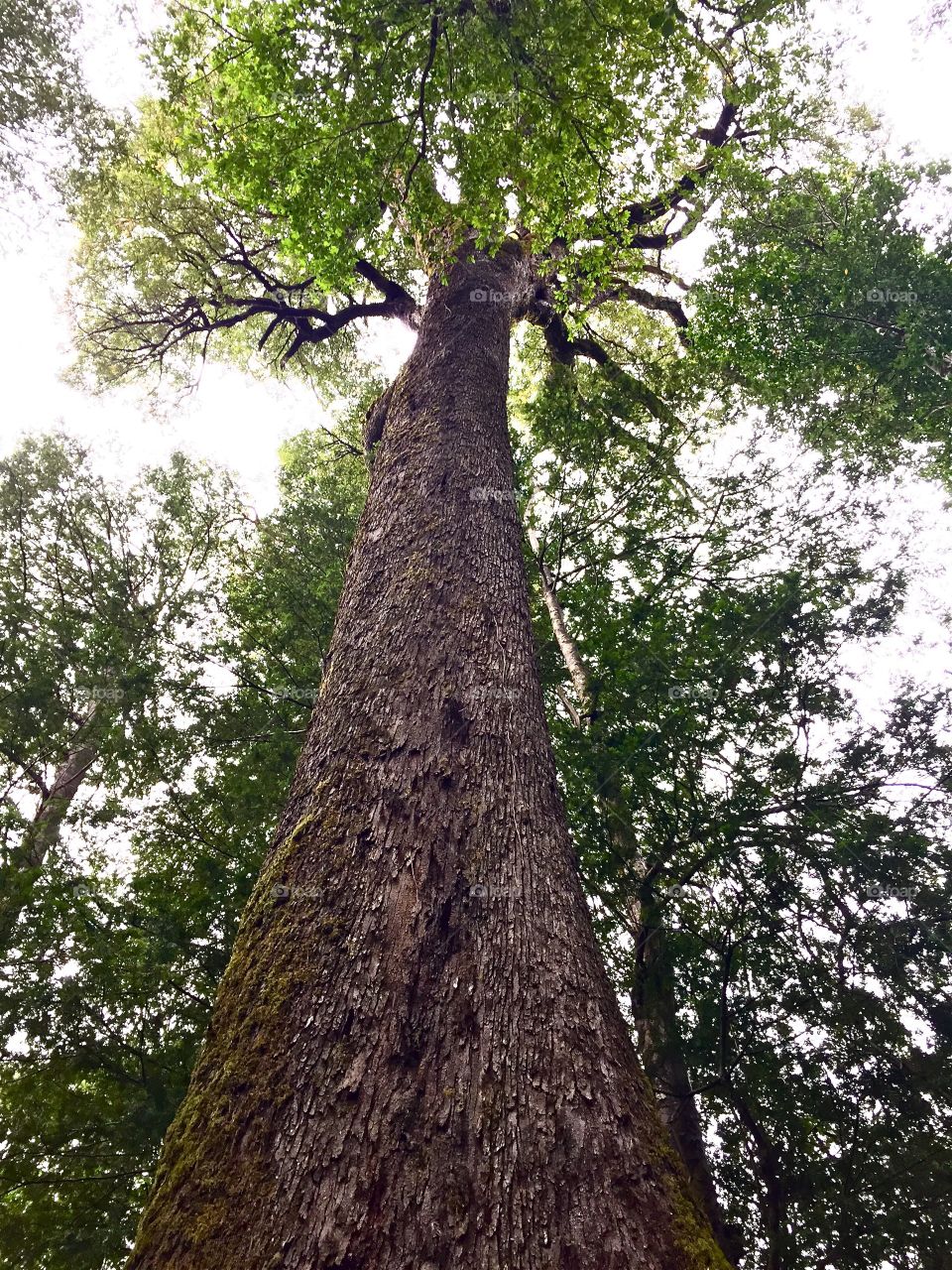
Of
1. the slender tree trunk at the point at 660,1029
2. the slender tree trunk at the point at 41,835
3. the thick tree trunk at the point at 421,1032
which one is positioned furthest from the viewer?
the slender tree trunk at the point at 41,835

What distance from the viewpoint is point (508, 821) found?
2119 mm

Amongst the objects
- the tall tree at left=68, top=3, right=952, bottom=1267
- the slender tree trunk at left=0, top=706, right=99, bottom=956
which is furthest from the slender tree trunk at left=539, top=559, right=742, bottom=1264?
the slender tree trunk at left=0, top=706, right=99, bottom=956

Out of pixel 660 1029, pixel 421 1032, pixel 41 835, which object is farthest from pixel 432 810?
pixel 41 835

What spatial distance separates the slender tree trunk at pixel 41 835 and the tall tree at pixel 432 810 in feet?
11.3

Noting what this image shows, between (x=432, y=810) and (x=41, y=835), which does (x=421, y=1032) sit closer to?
(x=432, y=810)

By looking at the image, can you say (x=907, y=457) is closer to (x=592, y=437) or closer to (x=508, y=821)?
(x=592, y=437)

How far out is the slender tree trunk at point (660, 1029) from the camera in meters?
3.88

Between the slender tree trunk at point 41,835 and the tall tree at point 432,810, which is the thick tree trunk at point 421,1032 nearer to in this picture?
the tall tree at point 432,810

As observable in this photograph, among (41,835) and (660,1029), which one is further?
(41,835)

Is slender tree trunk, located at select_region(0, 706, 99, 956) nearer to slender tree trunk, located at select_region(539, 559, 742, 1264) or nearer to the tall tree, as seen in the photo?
the tall tree

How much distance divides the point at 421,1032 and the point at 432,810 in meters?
0.65

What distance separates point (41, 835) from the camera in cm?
706

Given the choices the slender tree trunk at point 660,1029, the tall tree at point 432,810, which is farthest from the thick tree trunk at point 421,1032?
the slender tree trunk at point 660,1029

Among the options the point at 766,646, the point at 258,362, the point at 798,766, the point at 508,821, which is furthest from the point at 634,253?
the point at 258,362
